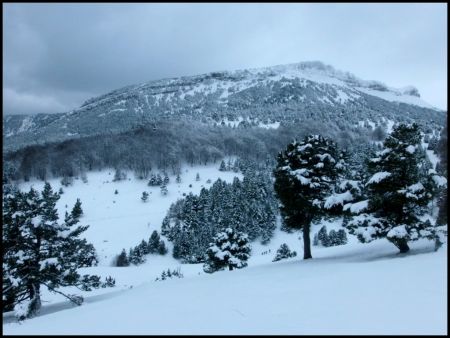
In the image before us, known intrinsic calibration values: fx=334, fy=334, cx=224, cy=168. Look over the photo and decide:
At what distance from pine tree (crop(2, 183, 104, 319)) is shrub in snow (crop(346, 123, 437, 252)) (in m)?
17.5

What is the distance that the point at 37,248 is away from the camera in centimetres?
2133

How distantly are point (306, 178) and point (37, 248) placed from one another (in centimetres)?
1820

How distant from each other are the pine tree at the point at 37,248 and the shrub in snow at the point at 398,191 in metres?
17.5

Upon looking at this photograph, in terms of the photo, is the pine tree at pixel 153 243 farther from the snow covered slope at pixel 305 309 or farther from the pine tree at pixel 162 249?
the snow covered slope at pixel 305 309

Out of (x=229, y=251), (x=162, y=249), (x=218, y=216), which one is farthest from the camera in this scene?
(x=218, y=216)

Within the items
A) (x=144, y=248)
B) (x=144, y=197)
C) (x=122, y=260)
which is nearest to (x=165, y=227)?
(x=144, y=248)

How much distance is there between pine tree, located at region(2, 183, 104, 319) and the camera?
19.7 m

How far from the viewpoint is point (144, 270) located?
2142 inches

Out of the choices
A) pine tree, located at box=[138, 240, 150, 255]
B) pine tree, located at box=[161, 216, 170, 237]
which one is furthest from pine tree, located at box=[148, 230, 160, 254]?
pine tree, located at box=[161, 216, 170, 237]

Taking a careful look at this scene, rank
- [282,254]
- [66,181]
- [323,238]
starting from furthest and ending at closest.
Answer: [66,181] → [323,238] → [282,254]

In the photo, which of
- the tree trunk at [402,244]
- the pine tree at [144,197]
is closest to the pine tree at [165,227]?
the pine tree at [144,197]

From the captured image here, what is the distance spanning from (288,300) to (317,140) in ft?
54.0

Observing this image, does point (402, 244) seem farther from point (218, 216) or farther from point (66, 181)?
point (66, 181)

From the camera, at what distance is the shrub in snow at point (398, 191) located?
17.0 metres
